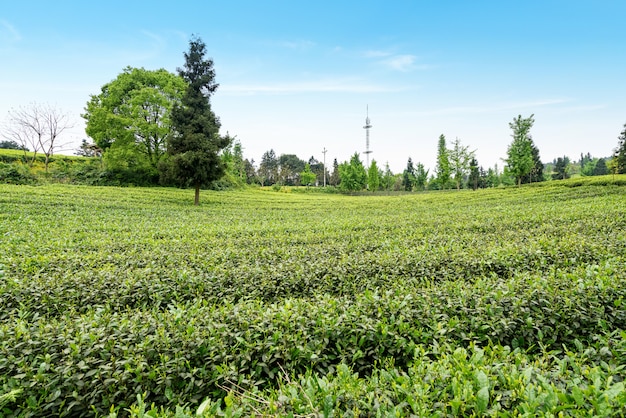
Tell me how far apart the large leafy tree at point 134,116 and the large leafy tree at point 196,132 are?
31.2 feet

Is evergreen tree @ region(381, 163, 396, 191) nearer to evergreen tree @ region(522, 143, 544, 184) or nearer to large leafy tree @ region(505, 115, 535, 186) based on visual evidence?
evergreen tree @ region(522, 143, 544, 184)

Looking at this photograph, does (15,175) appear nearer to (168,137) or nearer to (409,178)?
(168,137)

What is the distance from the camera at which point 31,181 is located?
29.8m

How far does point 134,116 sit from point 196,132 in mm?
15396

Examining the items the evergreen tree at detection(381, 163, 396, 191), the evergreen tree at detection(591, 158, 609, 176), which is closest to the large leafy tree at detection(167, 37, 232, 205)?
the evergreen tree at detection(381, 163, 396, 191)

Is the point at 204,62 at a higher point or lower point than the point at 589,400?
higher

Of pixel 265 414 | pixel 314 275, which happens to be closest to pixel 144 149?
pixel 314 275

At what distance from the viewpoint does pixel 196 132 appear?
995 inches

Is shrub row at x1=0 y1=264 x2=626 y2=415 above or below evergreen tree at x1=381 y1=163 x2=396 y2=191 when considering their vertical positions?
below

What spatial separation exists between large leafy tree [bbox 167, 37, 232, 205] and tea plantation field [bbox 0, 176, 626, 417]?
17.0 meters

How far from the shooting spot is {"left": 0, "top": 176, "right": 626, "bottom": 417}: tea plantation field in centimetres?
244

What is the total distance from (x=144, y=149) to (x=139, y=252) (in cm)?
3349

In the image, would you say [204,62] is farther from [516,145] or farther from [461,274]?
[516,145]

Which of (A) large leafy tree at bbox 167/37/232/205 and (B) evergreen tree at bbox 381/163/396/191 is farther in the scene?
(B) evergreen tree at bbox 381/163/396/191
